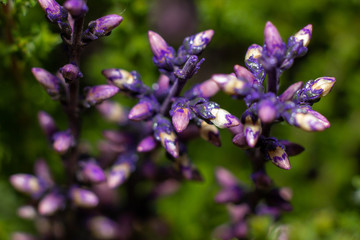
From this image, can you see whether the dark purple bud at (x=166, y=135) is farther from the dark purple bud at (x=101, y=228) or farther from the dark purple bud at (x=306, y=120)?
→ the dark purple bud at (x=101, y=228)

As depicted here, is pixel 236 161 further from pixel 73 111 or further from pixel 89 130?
pixel 73 111

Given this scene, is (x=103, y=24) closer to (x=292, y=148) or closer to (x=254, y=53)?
(x=254, y=53)

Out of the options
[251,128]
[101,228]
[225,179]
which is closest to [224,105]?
[225,179]

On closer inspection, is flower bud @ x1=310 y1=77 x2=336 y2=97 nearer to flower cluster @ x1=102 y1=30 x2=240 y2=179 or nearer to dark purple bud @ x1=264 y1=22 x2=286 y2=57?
dark purple bud @ x1=264 y1=22 x2=286 y2=57

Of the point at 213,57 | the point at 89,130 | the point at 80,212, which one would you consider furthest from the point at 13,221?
the point at 213,57

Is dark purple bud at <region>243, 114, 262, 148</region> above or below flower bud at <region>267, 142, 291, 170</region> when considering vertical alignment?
above

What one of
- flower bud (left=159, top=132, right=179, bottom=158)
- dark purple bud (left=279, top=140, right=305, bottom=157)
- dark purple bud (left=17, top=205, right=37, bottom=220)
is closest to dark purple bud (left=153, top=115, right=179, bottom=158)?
flower bud (left=159, top=132, right=179, bottom=158)

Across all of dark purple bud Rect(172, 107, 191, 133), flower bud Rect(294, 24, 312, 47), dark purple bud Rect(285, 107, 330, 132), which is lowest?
dark purple bud Rect(172, 107, 191, 133)
